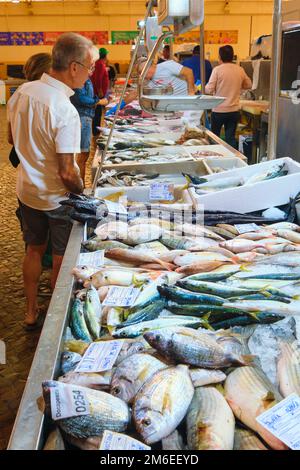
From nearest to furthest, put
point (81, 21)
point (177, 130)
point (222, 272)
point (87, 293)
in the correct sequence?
1. point (87, 293)
2. point (222, 272)
3. point (177, 130)
4. point (81, 21)

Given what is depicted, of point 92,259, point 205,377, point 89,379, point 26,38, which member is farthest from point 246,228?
point 26,38

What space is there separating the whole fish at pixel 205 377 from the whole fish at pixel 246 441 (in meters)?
0.17

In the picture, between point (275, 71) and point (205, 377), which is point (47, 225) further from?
point (205, 377)

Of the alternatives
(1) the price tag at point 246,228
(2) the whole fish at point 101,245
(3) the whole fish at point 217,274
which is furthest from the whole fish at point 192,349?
(1) the price tag at point 246,228

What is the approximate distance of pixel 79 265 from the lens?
208 centimetres

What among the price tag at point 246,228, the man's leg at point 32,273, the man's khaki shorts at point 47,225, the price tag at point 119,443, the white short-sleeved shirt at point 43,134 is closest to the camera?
the price tag at point 119,443

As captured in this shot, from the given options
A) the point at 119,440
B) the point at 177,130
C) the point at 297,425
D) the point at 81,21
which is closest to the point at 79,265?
the point at 119,440

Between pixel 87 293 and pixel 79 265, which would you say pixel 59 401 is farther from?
pixel 79 265

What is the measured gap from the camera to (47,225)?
133 inches

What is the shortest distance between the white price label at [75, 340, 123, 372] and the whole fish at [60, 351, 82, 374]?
0.02 meters

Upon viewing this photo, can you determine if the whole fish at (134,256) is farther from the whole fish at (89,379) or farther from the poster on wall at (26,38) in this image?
the poster on wall at (26,38)

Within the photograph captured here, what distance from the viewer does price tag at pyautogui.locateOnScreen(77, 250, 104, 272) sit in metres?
2.11

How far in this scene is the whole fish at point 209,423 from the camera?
3.70ft
